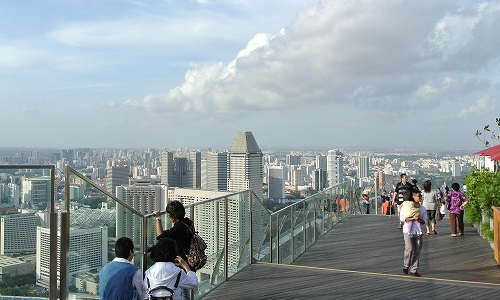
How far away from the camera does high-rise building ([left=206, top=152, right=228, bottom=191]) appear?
208ft

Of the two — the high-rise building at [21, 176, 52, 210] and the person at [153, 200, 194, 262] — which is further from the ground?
the high-rise building at [21, 176, 52, 210]

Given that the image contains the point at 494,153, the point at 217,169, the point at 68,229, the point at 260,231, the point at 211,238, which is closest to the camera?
the point at 68,229

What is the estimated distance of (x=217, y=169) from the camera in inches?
2613

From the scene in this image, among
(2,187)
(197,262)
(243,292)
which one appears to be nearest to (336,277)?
(243,292)

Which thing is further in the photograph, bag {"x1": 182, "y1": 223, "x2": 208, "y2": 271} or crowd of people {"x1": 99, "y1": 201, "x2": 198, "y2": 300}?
bag {"x1": 182, "y1": 223, "x2": 208, "y2": 271}

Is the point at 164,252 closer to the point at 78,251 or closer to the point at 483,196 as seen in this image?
the point at 78,251

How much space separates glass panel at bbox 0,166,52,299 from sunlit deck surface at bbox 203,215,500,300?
2.53 meters

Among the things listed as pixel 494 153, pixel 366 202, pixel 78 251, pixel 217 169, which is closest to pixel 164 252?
pixel 78 251

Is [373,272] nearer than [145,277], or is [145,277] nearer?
[145,277]

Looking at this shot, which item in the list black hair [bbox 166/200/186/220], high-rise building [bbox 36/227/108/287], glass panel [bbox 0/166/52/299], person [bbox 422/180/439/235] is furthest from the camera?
person [bbox 422/180/439/235]

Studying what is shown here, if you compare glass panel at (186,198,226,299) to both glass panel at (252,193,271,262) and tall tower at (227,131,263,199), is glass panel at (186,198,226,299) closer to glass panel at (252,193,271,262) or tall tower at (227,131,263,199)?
glass panel at (252,193,271,262)

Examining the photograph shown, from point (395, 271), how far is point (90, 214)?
590 cm

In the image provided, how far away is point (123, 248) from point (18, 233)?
760mm

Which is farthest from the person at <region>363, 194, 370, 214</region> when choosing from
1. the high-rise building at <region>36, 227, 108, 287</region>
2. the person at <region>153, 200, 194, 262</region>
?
the high-rise building at <region>36, 227, 108, 287</region>
